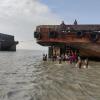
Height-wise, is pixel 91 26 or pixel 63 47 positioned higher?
pixel 91 26

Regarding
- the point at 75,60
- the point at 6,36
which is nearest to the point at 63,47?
the point at 75,60

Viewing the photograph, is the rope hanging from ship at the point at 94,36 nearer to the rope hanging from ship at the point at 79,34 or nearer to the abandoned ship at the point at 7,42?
the rope hanging from ship at the point at 79,34

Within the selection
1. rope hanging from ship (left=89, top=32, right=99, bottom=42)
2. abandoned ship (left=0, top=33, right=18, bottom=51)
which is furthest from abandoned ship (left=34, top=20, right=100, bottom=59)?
abandoned ship (left=0, top=33, right=18, bottom=51)

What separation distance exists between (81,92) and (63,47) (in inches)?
894

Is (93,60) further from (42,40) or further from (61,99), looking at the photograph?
(61,99)

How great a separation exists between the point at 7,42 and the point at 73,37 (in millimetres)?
62948

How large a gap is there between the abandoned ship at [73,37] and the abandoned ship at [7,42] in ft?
190

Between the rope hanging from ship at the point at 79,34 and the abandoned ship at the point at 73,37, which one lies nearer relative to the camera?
the abandoned ship at the point at 73,37

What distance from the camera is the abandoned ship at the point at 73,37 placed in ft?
109

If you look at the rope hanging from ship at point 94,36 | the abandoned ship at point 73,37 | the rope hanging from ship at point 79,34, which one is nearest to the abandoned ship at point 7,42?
the abandoned ship at point 73,37

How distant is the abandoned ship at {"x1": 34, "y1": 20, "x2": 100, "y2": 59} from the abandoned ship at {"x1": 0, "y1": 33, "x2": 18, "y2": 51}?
57829 millimetres

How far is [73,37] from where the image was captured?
34.3m

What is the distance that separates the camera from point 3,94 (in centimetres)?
1355

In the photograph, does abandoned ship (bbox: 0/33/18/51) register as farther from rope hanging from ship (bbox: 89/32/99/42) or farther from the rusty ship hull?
rope hanging from ship (bbox: 89/32/99/42)
